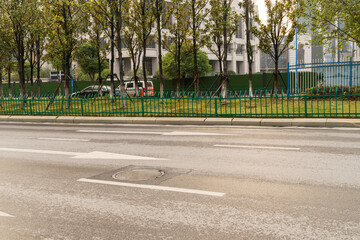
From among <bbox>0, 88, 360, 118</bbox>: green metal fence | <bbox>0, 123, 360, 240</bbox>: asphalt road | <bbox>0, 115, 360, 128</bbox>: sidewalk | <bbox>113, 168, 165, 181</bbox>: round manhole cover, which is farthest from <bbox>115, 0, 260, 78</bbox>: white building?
<bbox>113, 168, 165, 181</bbox>: round manhole cover

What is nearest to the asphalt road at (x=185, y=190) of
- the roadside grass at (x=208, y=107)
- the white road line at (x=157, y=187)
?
the white road line at (x=157, y=187)

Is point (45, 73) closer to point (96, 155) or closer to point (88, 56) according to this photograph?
point (88, 56)

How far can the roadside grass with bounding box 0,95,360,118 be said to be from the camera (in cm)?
1524

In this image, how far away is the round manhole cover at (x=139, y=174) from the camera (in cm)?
684

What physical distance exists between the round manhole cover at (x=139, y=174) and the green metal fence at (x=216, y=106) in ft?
26.3

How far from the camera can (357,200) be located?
520 cm

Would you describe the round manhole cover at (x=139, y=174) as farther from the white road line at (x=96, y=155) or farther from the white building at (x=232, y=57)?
the white building at (x=232, y=57)

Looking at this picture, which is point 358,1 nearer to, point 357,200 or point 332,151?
point 332,151

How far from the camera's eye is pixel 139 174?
7.14m

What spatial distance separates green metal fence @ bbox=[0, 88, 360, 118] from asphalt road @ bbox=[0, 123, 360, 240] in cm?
444

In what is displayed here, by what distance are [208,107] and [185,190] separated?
1334cm

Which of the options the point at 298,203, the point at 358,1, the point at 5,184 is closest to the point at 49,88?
the point at 358,1

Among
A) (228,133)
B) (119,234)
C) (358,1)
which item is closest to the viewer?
(119,234)

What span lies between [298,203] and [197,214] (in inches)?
55.7
